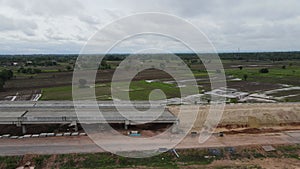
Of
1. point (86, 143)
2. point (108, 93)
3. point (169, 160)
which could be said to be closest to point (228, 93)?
point (108, 93)

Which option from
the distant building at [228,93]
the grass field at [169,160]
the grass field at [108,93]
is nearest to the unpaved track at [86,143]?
the grass field at [169,160]

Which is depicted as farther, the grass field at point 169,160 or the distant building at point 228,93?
the distant building at point 228,93

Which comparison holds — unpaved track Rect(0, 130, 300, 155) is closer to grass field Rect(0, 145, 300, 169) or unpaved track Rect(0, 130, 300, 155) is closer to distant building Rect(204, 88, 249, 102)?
grass field Rect(0, 145, 300, 169)

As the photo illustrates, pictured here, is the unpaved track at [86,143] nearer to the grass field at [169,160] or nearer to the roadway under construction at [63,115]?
the grass field at [169,160]

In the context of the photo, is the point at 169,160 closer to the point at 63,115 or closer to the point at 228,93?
the point at 63,115

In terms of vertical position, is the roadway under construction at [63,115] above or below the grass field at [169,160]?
above

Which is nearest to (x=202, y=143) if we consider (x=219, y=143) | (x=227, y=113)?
(x=219, y=143)

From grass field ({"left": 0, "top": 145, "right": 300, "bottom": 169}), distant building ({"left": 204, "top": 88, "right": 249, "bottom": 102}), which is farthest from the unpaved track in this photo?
distant building ({"left": 204, "top": 88, "right": 249, "bottom": 102})

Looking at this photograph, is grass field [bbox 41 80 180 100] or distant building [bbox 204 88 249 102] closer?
distant building [bbox 204 88 249 102]

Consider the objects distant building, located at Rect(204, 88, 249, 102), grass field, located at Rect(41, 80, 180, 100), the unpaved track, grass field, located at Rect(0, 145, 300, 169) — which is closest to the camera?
grass field, located at Rect(0, 145, 300, 169)

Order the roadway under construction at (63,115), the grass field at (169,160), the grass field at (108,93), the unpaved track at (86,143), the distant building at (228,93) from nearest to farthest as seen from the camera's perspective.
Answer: the grass field at (169,160), the unpaved track at (86,143), the roadway under construction at (63,115), the distant building at (228,93), the grass field at (108,93)

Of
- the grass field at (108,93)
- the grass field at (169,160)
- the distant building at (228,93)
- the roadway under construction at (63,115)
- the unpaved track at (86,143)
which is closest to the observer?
the grass field at (169,160)
